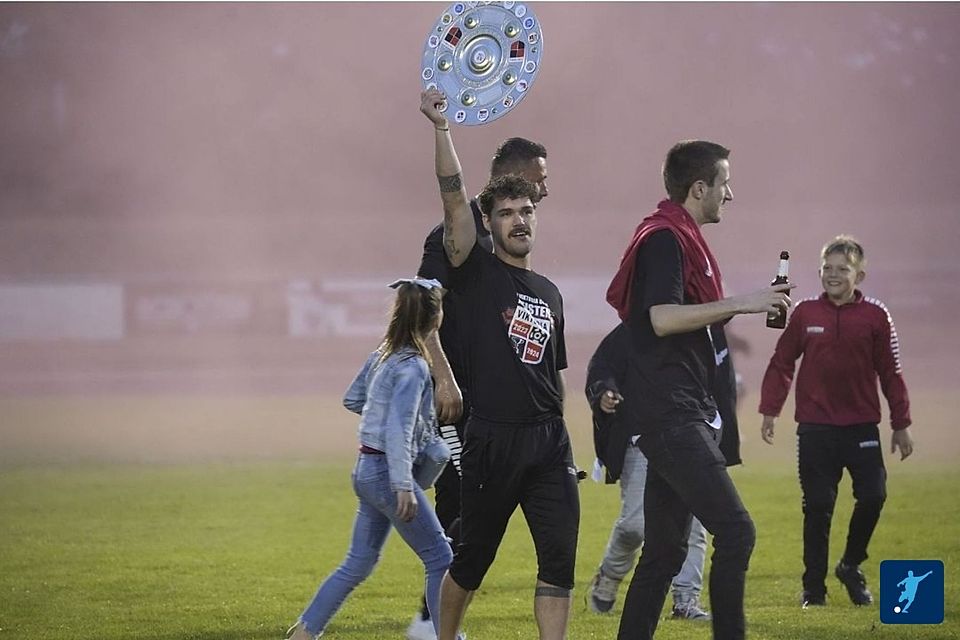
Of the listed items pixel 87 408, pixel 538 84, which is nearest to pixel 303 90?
pixel 538 84

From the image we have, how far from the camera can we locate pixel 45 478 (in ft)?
47.6

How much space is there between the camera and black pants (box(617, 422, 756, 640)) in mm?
4762

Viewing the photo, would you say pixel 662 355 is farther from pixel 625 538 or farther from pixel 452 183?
pixel 625 538

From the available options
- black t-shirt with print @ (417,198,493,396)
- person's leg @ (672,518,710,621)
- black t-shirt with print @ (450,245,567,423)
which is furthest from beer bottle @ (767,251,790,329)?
person's leg @ (672,518,710,621)

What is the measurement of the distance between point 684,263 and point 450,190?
80 cm

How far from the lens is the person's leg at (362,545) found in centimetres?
534

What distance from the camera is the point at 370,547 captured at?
5.52m

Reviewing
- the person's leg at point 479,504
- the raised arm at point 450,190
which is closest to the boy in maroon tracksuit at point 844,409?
the person's leg at point 479,504

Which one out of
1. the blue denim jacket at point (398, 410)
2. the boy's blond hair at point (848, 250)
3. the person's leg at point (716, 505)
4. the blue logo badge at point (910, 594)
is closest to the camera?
the person's leg at point (716, 505)

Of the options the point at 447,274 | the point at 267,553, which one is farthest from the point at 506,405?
the point at 267,553

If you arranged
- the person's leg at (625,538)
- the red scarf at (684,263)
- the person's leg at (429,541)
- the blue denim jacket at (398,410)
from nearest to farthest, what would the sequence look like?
the red scarf at (684,263), the blue denim jacket at (398,410), the person's leg at (429,541), the person's leg at (625,538)

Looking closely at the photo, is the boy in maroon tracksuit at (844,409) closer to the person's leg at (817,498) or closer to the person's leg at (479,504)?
the person's leg at (817,498)

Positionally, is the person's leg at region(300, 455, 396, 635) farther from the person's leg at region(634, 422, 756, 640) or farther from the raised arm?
the person's leg at region(634, 422, 756, 640)

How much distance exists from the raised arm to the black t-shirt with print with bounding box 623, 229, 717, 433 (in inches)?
22.8
